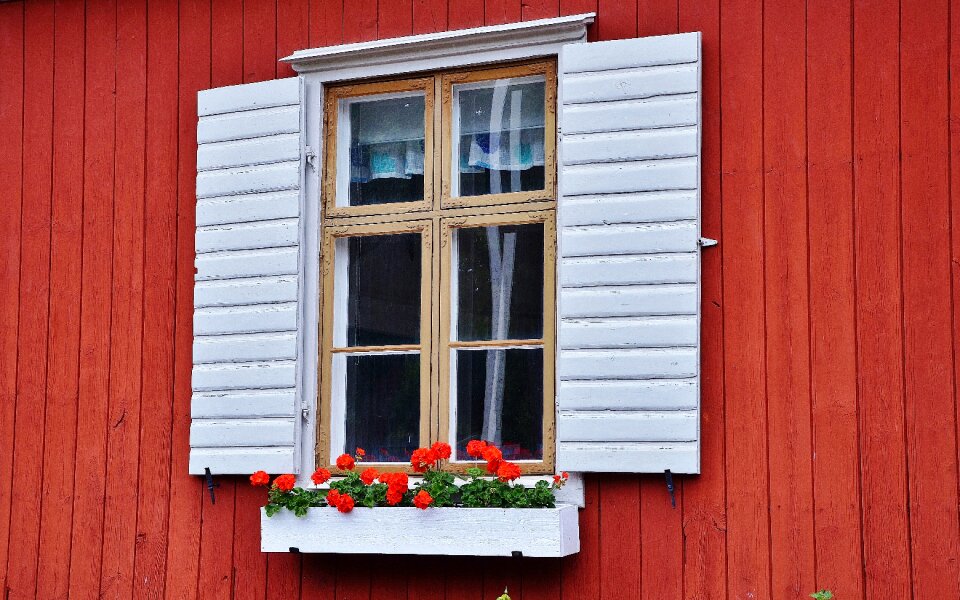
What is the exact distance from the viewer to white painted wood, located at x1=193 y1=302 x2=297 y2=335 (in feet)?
15.3

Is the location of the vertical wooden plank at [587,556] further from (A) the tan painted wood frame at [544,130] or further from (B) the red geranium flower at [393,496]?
(A) the tan painted wood frame at [544,130]

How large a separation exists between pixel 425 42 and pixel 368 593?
1.89 metres

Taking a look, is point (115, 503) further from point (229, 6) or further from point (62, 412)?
point (229, 6)

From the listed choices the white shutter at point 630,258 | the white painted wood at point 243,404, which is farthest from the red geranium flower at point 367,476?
the white shutter at point 630,258

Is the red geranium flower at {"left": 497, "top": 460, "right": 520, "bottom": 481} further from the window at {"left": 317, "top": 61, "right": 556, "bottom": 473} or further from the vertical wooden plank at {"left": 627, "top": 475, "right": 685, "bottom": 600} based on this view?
the vertical wooden plank at {"left": 627, "top": 475, "right": 685, "bottom": 600}

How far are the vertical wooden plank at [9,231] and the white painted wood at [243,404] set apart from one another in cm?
92

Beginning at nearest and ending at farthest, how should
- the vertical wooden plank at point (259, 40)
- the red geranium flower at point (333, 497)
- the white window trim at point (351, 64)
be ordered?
the red geranium flower at point (333, 497)
the white window trim at point (351, 64)
the vertical wooden plank at point (259, 40)

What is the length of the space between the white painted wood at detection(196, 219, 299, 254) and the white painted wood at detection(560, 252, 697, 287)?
1032mm

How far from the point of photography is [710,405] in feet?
13.6

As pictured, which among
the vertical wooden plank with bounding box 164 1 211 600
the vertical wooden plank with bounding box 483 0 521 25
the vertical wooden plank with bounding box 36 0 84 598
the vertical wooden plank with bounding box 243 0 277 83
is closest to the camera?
the vertical wooden plank with bounding box 483 0 521 25

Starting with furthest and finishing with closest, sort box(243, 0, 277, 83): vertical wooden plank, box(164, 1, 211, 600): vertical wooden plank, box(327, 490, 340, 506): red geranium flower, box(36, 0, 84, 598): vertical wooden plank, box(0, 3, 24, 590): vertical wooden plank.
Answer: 1. box(0, 3, 24, 590): vertical wooden plank
2. box(36, 0, 84, 598): vertical wooden plank
3. box(243, 0, 277, 83): vertical wooden plank
4. box(164, 1, 211, 600): vertical wooden plank
5. box(327, 490, 340, 506): red geranium flower

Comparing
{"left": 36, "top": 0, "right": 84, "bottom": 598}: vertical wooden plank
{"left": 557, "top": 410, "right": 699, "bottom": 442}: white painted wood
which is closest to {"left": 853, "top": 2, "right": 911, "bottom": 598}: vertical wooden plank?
{"left": 557, "top": 410, "right": 699, "bottom": 442}: white painted wood

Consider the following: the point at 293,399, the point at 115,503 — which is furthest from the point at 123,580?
the point at 293,399

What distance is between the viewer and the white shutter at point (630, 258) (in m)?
4.13
